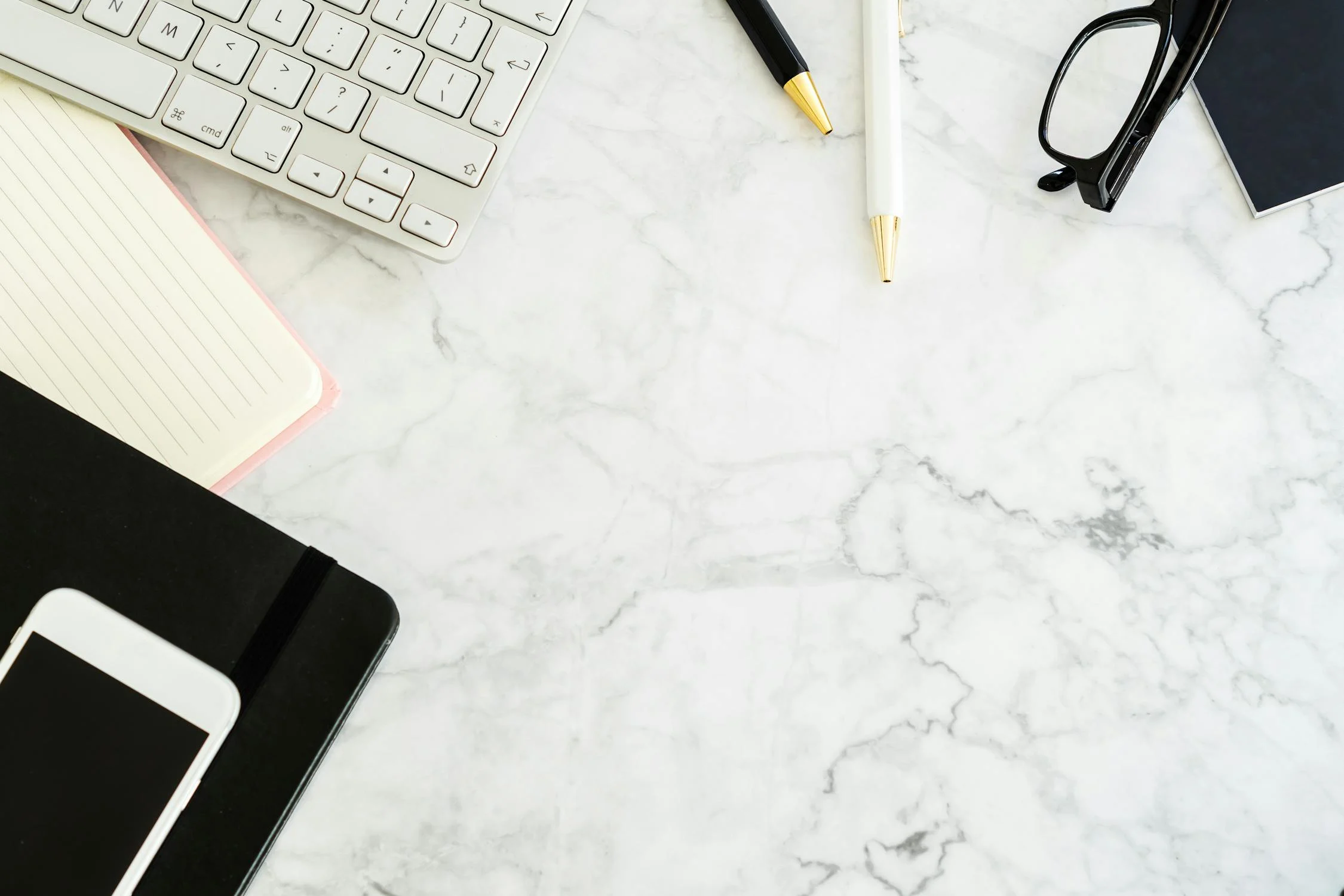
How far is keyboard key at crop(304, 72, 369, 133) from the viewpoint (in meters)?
0.45

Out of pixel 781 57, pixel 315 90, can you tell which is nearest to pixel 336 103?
pixel 315 90

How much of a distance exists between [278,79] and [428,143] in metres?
0.08

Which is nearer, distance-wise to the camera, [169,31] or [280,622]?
[280,622]

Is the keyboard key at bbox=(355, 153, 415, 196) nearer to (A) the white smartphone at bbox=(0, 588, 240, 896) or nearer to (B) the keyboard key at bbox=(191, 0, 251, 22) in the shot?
(B) the keyboard key at bbox=(191, 0, 251, 22)

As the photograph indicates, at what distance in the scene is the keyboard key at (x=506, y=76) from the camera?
0.46m

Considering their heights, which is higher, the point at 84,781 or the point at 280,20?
the point at 280,20

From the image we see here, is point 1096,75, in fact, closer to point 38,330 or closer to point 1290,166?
point 1290,166

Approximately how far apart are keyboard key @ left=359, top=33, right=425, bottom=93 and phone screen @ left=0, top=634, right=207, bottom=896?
30 cm

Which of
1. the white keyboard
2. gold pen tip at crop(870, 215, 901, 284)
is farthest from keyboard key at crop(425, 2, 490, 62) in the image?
gold pen tip at crop(870, 215, 901, 284)

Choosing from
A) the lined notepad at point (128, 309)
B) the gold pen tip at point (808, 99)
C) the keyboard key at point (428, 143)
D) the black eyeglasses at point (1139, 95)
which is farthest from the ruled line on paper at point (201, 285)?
the black eyeglasses at point (1139, 95)

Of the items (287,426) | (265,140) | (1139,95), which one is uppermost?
(1139,95)

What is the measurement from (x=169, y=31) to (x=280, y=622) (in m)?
0.32

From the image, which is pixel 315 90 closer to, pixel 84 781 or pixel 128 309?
pixel 128 309

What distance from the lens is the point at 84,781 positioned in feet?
0.93
